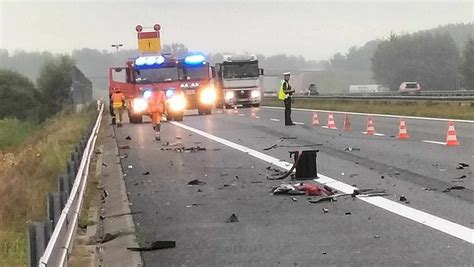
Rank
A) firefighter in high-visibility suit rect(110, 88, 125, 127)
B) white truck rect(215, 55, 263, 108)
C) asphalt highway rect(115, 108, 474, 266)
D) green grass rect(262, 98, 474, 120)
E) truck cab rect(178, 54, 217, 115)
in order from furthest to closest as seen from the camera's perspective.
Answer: white truck rect(215, 55, 263, 108) → truck cab rect(178, 54, 217, 115) → firefighter in high-visibility suit rect(110, 88, 125, 127) → green grass rect(262, 98, 474, 120) → asphalt highway rect(115, 108, 474, 266)

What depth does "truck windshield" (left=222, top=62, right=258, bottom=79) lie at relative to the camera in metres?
48.9

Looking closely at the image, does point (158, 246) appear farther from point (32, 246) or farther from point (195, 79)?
point (195, 79)

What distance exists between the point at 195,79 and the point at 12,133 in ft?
74.8

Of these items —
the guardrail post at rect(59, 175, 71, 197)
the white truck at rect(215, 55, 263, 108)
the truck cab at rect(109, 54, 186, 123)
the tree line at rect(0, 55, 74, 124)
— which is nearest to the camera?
the guardrail post at rect(59, 175, 71, 197)

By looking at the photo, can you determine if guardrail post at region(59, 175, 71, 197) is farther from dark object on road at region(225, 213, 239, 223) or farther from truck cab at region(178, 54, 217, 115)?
truck cab at region(178, 54, 217, 115)

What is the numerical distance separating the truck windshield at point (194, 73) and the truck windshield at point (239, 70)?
1106 centimetres

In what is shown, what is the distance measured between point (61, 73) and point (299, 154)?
84.6 meters

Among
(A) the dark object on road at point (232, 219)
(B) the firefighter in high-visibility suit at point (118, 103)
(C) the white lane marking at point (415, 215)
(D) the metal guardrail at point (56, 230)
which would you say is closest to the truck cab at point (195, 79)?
(B) the firefighter in high-visibility suit at point (118, 103)

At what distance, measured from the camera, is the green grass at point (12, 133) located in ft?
A: 160

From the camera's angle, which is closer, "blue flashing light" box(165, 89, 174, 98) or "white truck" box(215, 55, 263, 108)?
"blue flashing light" box(165, 89, 174, 98)

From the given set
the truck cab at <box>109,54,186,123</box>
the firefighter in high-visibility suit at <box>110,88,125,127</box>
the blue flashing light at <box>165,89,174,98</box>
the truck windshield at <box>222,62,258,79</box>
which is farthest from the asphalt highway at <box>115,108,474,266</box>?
the truck windshield at <box>222,62,258,79</box>

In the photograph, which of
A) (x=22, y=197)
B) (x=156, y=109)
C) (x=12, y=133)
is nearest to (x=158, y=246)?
(x=22, y=197)

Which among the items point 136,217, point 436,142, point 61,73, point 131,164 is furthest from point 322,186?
point 61,73

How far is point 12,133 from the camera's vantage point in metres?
54.9
